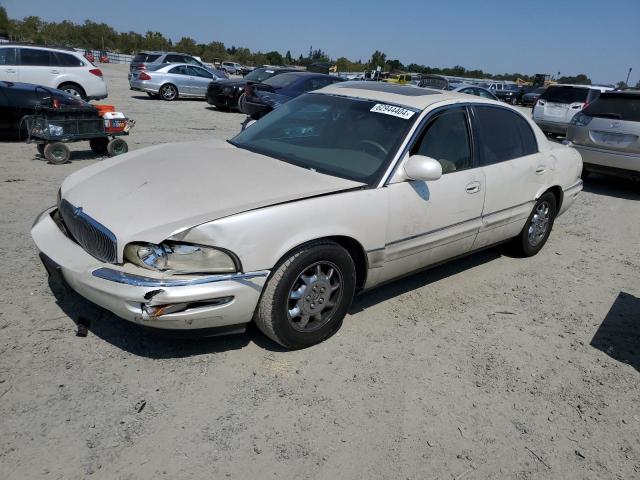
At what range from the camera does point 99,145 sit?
8.50 metres

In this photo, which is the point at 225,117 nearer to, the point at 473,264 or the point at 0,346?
the point at 473,264

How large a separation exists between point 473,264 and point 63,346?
3684 mm

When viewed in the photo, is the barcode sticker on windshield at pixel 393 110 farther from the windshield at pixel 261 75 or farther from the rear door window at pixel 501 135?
the windshield at pixel 261 75

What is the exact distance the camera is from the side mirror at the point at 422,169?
335 cm

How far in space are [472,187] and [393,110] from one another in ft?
2.89

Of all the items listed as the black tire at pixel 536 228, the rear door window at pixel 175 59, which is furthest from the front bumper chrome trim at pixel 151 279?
the rear door window at pixel 175 59

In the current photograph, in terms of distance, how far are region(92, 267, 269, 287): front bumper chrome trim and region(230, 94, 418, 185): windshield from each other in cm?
111

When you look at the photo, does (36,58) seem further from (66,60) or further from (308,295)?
(308,295)

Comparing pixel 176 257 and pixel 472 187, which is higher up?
pixel 472 187

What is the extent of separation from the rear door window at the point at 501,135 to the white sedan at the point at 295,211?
0.02m

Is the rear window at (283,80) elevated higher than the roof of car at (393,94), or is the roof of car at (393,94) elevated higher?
the rear window at (283,80)

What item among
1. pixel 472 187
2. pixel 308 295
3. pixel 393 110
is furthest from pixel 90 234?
pixel 472 187

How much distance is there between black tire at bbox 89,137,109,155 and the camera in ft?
27.7

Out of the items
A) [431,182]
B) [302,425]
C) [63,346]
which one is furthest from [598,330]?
[63,346]
